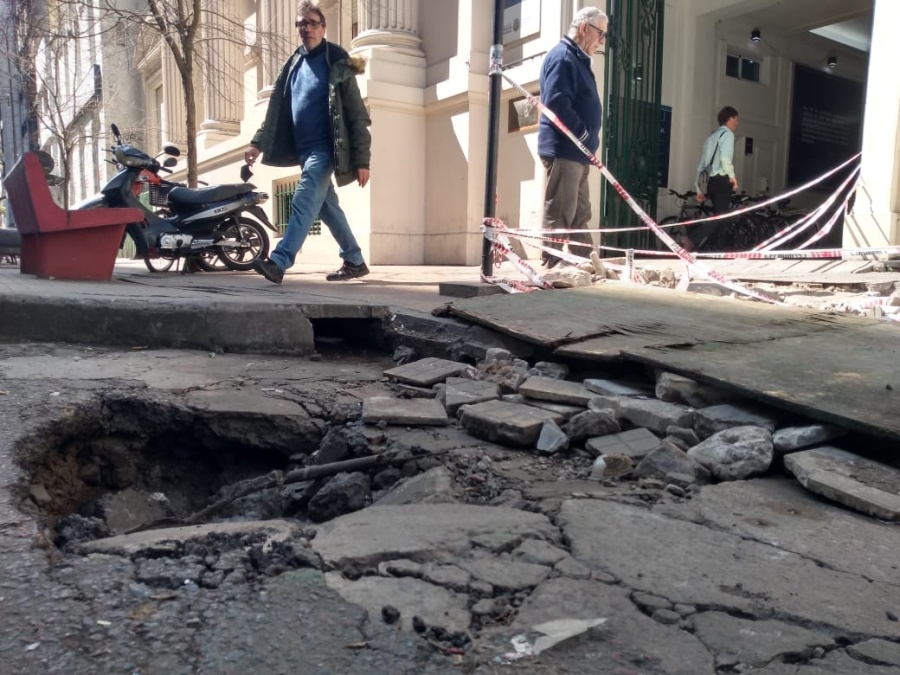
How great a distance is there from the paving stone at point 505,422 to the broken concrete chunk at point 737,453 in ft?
1.60

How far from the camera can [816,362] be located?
8.73 feet

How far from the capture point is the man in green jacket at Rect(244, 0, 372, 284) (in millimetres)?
5164

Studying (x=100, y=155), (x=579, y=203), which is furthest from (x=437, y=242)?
(x=100, y=155)

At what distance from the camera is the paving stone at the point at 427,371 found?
3012 millimetres

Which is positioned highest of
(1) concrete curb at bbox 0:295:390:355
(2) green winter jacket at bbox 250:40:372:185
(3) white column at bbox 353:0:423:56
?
(3) white column at bbox 353:0:423:56

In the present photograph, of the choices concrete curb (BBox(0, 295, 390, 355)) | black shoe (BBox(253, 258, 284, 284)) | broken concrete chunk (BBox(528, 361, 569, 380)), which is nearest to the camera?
broken concrete chunk (BBox(528, 361, 569, 380))

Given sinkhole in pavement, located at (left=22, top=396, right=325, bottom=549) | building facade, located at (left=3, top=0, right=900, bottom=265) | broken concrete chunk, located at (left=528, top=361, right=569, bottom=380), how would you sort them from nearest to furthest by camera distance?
sinkhole in pavement, located at (left=22, top=396, right=325, bottom=549), broken concrete chunk, located at (left=528, top=361, right=569, bottom=380), building facade, located at (left=3, top=0, right=900, bottom=265)

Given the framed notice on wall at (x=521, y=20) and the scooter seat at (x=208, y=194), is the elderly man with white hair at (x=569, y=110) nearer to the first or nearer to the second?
the framed notice on wall at (x=521, y=20)

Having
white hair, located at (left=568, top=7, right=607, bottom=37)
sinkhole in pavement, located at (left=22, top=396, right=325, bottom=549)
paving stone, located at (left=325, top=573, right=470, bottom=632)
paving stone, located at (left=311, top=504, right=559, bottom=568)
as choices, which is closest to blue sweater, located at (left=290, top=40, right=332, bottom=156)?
white hair, located at (left=568, top=7, right=607, bottom=37)

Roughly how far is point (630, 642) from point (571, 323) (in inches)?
84.6

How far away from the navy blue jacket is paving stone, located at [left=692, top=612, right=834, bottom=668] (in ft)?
14.7

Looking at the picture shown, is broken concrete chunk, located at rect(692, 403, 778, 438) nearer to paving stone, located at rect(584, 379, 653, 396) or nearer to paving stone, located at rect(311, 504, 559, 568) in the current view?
paving stone, located at rect(584, 379, 653, 396)

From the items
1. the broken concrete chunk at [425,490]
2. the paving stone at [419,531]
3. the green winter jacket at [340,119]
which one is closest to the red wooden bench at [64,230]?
the green winter jacket at [340,119]

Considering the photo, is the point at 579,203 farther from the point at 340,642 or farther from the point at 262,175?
the point at 262,175
